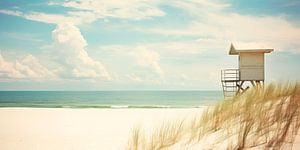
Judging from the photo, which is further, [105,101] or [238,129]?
[105,101]

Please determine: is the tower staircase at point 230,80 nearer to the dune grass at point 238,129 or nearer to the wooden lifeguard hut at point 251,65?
the wooden lifeguard hut at point 251,65

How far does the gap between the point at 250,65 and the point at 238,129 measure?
6.51m

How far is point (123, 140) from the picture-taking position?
364cm

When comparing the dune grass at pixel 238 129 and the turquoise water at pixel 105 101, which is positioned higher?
the dune grass at pixel 238 129

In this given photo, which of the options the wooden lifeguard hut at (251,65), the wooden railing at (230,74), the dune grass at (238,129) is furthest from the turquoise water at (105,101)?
the dune grass at (238,129)

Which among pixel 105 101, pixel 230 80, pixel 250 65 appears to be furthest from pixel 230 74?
pixel 105 101

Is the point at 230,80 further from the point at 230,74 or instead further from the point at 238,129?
the point at 238,129

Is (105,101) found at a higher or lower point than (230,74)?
lower

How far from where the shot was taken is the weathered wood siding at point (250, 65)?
8.31m

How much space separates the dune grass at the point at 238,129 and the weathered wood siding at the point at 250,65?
5.63 m

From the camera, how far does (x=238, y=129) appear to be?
214 cm

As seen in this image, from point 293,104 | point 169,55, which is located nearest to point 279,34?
point 293,104

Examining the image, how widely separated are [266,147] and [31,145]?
240 centimetres

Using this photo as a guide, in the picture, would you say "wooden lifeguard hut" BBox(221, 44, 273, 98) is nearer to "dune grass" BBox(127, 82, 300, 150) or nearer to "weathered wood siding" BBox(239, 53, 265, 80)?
"weathered wood siding" BBox(239, 53, 265, 80)
